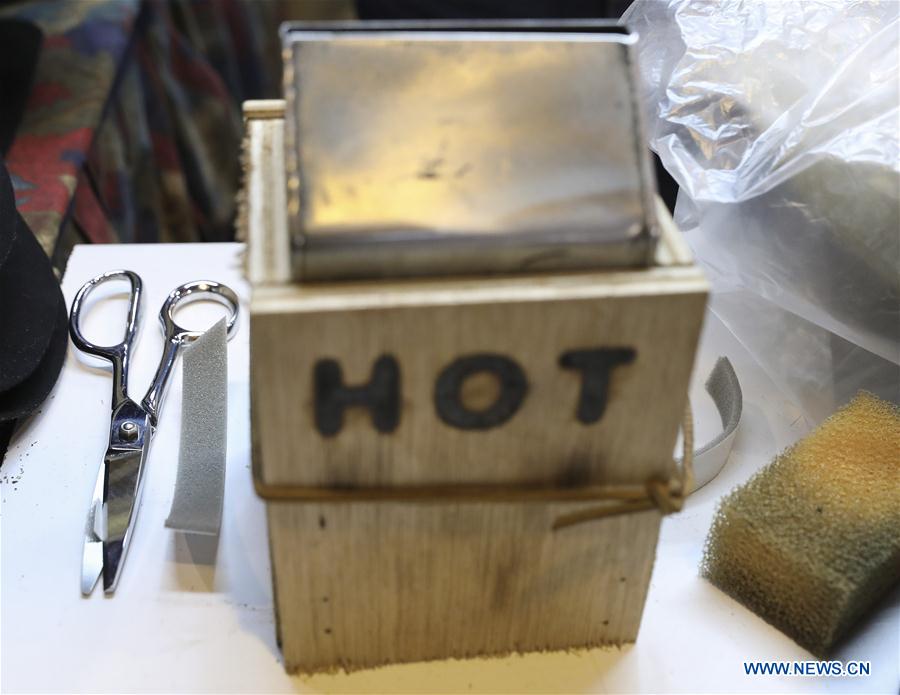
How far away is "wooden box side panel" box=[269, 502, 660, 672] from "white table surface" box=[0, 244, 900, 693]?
15 millimetres

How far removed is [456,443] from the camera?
0.35 meters

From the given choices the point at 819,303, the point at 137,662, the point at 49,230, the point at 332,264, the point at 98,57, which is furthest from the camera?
the point at 98,57

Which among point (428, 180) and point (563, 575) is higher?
point (428, 180)

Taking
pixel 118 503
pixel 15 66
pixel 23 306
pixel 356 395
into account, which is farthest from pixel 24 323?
pixel 15 66

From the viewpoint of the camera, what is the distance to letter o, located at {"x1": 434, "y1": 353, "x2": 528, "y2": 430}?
33 centimetres

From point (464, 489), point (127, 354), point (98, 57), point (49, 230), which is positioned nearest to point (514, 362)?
point (464, 489)

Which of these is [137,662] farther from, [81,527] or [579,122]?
[579,122]

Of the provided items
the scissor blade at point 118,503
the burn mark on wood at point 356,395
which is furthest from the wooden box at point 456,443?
the scissor blade at point 118,503

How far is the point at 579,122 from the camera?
1.09ft

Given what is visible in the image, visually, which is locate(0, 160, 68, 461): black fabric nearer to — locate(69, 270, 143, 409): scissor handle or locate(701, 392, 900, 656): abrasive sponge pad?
locate(69, 270, 143, 409): scissor handle

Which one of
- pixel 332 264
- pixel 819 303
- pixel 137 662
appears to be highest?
pixel 332 264

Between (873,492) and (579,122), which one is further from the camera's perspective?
(873,492)

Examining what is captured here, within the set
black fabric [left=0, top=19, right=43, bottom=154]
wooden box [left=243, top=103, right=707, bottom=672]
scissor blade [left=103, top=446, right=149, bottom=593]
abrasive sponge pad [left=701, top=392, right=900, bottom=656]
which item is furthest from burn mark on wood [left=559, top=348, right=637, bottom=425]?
black fabric [left=0, top=19, right=43, bottom=154]

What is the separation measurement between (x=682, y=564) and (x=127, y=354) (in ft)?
1.12
